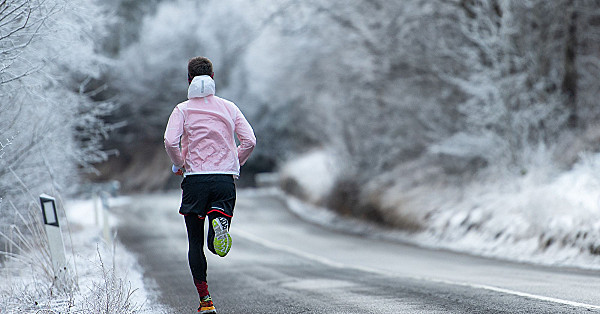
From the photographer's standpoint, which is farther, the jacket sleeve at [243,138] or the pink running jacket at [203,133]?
the jacket sleeve at [243,138]

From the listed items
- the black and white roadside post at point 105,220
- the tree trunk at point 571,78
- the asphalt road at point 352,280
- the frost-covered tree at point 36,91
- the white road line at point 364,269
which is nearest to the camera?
the white road line at point 364,269

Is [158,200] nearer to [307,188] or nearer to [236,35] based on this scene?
[307,188]

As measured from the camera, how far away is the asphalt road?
7.38 m

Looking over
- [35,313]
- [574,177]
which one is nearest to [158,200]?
[574,177]

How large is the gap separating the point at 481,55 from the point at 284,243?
20.9 feet

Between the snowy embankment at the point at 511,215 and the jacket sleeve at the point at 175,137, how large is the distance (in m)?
6.92

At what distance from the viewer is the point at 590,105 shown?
18.1 meters

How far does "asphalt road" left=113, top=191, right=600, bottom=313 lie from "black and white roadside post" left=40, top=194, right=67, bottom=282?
99 centimetres

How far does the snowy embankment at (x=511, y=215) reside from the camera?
12.5 m

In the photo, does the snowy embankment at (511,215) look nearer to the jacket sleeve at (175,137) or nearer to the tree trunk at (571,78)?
A: the tree trunk at (571,78)

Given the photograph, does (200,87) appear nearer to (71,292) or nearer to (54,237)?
(71,292)

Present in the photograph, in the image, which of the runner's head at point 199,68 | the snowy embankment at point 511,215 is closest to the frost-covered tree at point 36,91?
the runner's head at point 199,68

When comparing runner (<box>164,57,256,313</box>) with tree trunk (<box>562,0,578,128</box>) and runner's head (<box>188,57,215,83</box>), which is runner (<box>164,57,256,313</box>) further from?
tree trunk (<box>562,0,578,128</box>)

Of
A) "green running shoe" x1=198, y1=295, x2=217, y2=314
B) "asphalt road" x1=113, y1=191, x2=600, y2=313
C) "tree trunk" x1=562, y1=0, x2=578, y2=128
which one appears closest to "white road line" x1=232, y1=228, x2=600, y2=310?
"asphalt road" x1=113, y1=191, x2=600, y2=313
